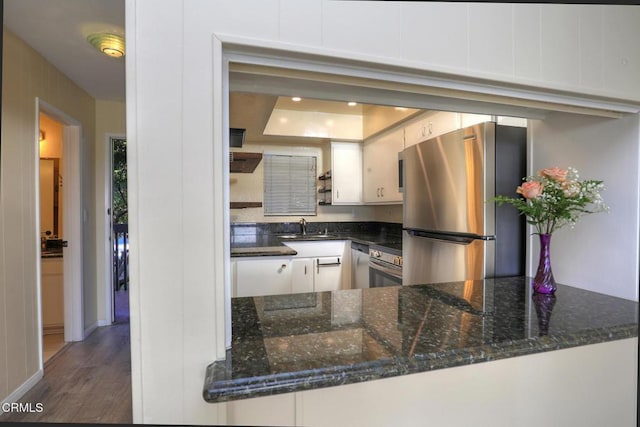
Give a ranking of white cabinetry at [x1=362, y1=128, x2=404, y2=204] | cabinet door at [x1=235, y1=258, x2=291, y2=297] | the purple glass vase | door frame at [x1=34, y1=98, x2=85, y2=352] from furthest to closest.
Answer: white cabinetry at [x1=362, y1=128, x2=404, y2=204] < door frame at [x1=34, y1=98, x2=85, y2=352] < cabinet door at [x1=235, y1=258, x2=291, y2=297] < the purple glass vase

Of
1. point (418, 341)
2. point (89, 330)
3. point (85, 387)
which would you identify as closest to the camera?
point (418, 341)

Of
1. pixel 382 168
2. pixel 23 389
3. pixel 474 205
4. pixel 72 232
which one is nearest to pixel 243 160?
pixel 382 168

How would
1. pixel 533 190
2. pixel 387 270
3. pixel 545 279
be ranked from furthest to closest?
pixel 387 270 → pixel 545 279 → pixel 533 190

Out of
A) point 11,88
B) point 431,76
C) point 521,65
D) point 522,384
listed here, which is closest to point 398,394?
point 522,384

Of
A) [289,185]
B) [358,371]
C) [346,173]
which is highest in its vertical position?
[346,173]

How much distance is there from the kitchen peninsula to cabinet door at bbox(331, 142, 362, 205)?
2590 mm

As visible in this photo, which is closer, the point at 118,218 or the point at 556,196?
the point at 556,196

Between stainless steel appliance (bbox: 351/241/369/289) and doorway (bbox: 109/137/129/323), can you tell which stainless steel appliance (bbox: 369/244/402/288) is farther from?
doorway (bbox: 109/137/129/323)

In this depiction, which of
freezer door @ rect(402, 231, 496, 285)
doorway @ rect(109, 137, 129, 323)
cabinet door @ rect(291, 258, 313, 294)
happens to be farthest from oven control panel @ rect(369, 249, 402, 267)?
doorway @ rect(109, 137, 129, 323)

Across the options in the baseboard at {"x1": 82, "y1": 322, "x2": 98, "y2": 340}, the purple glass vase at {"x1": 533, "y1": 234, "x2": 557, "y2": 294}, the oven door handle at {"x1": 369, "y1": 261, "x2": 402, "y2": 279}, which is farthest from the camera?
the baseboard at {"x1": 82, "y1": 322, "x2": 98, "y2": 340}

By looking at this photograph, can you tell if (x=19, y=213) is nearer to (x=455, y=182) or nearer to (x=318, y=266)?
(x=318, y=266)

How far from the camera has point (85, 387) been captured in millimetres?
2232

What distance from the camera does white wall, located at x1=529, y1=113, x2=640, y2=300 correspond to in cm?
133

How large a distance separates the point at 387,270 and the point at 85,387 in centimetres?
243
